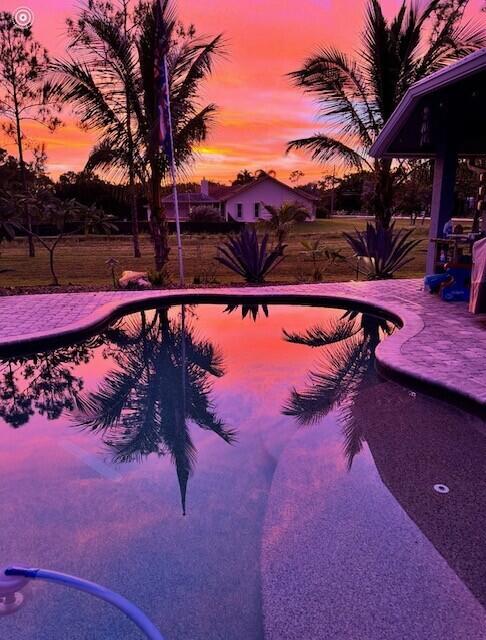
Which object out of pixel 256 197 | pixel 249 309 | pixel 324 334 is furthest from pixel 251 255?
pixel 256 197

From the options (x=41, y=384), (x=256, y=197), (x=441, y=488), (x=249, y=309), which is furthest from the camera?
(x=256, y=197)

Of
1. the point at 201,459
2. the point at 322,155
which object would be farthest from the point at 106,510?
the point at 322,155

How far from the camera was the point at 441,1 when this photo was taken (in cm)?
1398

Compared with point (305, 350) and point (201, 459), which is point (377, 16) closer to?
point (305, 350)

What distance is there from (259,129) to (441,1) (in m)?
12.8

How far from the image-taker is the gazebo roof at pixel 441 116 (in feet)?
24.6

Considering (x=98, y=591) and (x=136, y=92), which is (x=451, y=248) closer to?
(x=136, y=92)

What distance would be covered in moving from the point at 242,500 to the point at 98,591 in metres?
1.45

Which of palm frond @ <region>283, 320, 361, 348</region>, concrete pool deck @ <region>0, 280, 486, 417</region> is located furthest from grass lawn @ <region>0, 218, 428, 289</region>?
palm frond @ <region>283, 320, 361, 348</region>

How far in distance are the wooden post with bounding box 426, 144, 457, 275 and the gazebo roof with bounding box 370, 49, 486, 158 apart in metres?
0.21

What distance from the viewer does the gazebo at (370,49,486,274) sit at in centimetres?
830

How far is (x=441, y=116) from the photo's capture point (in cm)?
963

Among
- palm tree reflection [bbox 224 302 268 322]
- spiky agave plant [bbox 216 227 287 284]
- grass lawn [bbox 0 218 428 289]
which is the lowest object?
palm tree reflection [bbox 224 302 268 322]

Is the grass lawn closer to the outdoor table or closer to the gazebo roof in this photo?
the outdoor table
